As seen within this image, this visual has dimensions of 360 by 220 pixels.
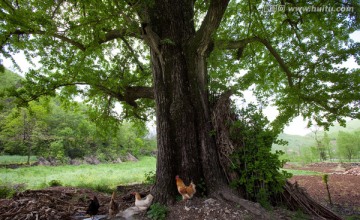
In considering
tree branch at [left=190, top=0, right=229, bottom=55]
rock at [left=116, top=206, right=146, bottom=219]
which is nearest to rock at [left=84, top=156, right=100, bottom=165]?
rock at [left=116, top=206, right=146, bottom=219]

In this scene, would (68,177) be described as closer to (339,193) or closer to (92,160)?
(92,160)

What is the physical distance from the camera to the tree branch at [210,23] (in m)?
4.47

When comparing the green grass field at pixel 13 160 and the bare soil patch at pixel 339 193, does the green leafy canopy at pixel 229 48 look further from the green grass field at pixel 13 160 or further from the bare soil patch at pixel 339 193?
the green grass field at pixel 13 160

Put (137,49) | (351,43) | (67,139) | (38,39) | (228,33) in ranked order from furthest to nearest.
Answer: (67,139), (137,49), (228,33), (38,39), (351,43)

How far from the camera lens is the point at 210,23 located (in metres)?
4.64

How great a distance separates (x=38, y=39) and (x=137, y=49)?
372cm

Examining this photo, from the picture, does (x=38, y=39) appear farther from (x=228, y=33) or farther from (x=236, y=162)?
(x=236, y=162)

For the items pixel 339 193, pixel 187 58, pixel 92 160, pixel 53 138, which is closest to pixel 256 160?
pixel 187 58

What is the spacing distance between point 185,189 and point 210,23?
3.67 metres

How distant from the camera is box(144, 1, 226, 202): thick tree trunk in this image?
4.96 metres

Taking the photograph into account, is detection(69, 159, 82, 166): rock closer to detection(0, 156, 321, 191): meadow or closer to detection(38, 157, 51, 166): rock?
detection(38, 157, 51, 166): rock

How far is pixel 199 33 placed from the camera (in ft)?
16.4

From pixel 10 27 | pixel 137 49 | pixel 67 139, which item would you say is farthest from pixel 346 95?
pixel 67 139

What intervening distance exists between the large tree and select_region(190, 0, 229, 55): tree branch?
2 cm
